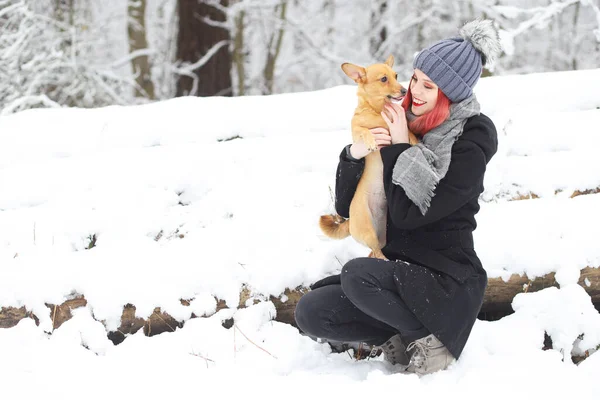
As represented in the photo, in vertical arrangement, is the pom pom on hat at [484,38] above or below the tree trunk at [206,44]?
above

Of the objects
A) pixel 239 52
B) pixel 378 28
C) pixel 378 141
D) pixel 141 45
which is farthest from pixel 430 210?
pixel 378 28

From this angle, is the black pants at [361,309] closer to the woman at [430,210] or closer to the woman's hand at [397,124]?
the woman at [430,210]

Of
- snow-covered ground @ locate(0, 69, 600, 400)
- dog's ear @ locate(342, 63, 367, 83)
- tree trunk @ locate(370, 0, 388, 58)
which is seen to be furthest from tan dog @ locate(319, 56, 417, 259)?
tree trunk @ locate(370, 0, 388, 58)

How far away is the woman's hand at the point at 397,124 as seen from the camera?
7.86 ft

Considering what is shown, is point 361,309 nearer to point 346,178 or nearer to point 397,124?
point 346,178

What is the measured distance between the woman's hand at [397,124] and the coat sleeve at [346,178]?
20 cm

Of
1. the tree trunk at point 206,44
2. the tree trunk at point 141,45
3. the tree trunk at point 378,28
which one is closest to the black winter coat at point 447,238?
the tree trunk at point 206,44

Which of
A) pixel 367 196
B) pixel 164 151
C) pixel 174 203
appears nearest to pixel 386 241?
pixel 367 196

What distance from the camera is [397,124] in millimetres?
2398

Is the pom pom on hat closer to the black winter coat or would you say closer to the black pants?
the black winter coat

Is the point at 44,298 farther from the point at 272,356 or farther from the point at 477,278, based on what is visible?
the point at 477,278

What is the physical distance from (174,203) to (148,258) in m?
0.56

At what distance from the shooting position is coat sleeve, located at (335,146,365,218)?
253 centimetres

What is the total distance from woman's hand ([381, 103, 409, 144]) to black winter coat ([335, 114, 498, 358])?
4 centimetres
